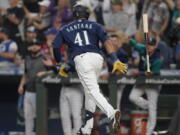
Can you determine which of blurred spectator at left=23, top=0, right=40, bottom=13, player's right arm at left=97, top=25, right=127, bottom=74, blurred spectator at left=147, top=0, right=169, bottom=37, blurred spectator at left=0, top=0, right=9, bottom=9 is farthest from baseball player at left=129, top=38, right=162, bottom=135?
blurred spectator at left=0, top=0, right=9, bottom=9

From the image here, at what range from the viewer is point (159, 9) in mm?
11586

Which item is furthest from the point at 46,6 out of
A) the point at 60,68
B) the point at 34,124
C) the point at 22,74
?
Answer: the point at 60,68

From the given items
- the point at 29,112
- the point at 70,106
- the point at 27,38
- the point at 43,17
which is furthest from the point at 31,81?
the point at 43,17

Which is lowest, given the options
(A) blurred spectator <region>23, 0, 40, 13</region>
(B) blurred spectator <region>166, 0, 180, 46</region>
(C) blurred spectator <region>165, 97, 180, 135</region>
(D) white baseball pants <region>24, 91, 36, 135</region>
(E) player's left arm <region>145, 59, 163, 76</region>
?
(D) white baseball pants <region>24, 91, 36, 135</region>

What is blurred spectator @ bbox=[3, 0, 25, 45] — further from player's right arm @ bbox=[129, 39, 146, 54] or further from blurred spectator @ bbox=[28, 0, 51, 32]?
player's right arm @ bbox=[129, 39, 146, 54]

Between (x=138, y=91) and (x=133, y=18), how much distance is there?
6.31 feet

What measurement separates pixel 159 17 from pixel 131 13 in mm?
526

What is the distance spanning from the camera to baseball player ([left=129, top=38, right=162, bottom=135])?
9.91m

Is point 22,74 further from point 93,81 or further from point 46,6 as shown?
point 93,81

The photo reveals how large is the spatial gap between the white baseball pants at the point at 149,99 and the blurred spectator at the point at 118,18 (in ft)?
5.60

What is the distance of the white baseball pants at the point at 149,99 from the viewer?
1020 cm

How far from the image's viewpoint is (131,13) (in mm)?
11766

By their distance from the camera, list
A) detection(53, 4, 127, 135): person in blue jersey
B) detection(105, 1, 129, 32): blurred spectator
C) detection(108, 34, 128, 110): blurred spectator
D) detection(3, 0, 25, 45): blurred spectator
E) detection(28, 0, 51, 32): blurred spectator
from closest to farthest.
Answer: detection(53, 4, 127, 135): person in blue jersey → detection(108, 34, 128, 110): blurred spectator → detection(105, 1, 129, 32): blurred spectator → detection(28, 0, 51, 32): blurred spectator → detection(3, 0, 25, 45): blurred spectator

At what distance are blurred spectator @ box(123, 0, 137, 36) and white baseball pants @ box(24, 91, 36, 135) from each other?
84.6 inches
